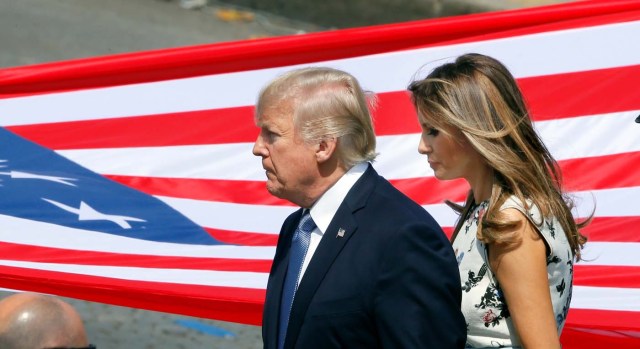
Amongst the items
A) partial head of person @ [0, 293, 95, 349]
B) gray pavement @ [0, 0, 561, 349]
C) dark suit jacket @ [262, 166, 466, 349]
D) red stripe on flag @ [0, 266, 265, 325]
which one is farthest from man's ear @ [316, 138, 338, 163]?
gray pavement @ [0, 0, 561, 349]

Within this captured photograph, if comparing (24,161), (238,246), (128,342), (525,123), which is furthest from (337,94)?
(128,342)

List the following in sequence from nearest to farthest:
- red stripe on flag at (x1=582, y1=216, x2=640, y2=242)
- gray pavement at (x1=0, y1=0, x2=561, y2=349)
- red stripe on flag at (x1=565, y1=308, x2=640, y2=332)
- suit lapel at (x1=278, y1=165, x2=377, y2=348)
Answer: suit lapel at (x1=278, y1=165, x2=377, y2=348) < red stripe on flag at (x1=565, y1=308, x2=640, y2=332) < red stripe on flag at (x1=582, y1=216, x2=640, y2=242) < gray pavement at (x1=0, y1=0, x2=561, y2=349)

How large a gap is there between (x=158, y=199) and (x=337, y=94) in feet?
5.08

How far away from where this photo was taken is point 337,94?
278cm

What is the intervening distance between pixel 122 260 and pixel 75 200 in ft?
0.97

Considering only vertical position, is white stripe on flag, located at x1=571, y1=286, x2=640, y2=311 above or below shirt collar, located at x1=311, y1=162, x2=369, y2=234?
above

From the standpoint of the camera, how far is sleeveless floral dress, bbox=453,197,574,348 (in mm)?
2840

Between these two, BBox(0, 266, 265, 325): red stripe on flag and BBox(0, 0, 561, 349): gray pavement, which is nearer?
BBox(0, 266, 265, 325): red stripe on flag

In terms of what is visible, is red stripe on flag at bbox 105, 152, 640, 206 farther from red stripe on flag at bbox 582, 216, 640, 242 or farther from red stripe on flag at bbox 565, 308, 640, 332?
red stripe on flag at bbox 565, 308, 640, 332

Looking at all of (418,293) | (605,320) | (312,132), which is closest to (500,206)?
(418,293)

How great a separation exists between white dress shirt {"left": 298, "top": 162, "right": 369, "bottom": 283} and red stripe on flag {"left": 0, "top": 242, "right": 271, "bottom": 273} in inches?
47.2

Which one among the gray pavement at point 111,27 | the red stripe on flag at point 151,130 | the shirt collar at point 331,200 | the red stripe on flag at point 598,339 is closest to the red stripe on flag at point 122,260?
the red stripe on flag at point 151,130

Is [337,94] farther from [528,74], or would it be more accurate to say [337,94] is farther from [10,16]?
[10,16]

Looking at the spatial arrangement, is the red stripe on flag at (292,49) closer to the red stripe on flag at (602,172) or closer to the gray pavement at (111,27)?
the red stripe on flag at (602,172)
